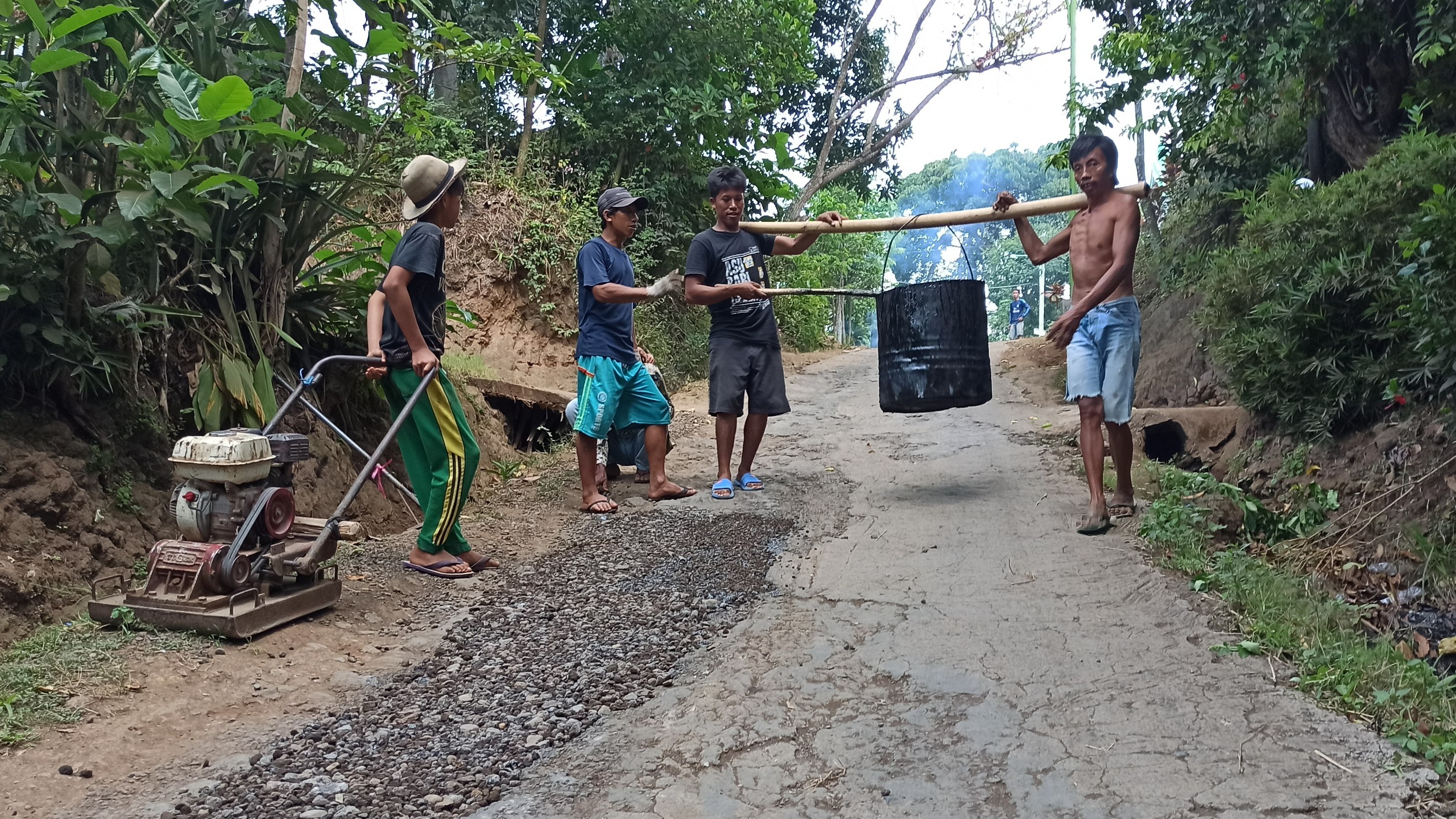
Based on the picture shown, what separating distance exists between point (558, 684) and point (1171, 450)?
5204 millimetres

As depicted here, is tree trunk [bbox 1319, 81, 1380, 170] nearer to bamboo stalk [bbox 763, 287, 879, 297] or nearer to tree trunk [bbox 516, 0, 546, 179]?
bamboo stalk [bbox 763, 287, 879, 297]

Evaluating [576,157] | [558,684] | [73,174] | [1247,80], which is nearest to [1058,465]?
[1247,80]

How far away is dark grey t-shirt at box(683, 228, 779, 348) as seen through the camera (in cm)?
559

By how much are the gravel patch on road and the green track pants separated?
42cm

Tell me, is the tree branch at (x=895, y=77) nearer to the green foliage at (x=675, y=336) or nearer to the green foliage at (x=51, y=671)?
the green foliage at (x=675, y=336)

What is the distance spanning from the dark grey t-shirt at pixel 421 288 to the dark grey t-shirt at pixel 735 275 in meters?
1.72

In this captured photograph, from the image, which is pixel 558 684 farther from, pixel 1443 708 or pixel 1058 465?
pixel 1058 465

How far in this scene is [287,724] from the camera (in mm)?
2793

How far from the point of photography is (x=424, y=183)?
4.15m

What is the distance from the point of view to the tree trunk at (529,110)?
10805 mm

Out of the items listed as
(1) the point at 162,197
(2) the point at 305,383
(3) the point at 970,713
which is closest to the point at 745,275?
(2) the point at 305,383

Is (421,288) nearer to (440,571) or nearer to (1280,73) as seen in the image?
(440,571)

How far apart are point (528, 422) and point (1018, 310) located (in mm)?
15466

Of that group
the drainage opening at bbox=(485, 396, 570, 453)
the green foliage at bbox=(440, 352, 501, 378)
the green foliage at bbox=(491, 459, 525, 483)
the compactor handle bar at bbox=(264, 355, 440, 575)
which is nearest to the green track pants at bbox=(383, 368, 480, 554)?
the compactor handle bar at bbox=(264, 355, 440, 575)
